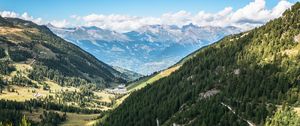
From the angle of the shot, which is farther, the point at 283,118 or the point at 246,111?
the point at 246,111

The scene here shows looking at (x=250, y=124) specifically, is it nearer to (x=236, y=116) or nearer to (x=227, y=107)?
(x=236, y=116)

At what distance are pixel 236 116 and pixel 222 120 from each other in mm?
6161

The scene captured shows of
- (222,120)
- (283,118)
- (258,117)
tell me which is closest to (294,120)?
(283,118)

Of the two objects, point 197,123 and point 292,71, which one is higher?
point 292,71

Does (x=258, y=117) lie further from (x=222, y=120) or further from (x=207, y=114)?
(x=207, y=114)

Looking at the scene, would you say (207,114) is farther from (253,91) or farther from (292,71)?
(292,71)

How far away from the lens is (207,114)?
645ft

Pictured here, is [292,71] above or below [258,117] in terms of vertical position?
above

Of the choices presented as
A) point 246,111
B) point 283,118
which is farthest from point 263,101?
point 283,118

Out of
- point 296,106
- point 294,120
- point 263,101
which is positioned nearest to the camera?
point 294,120

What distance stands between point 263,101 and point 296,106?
17167 mm

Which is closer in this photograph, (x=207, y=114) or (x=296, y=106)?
(x=296, y=106)

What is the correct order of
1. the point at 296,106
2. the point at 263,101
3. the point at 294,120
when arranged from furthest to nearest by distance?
1. the point at 263,101
2. the point at 296,106
3. the point at 294,120

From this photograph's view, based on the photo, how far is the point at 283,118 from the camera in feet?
546
